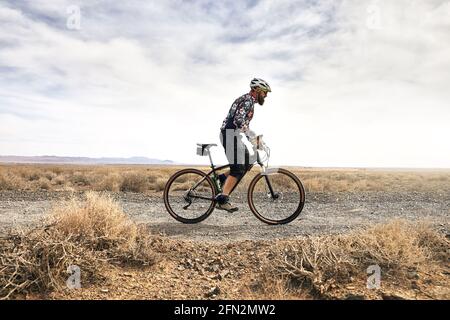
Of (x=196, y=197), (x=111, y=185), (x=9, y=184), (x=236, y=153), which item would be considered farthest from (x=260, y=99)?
(x=9, y=184)

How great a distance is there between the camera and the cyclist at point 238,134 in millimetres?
6875

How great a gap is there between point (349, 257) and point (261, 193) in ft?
7.12

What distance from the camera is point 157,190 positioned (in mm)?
18469

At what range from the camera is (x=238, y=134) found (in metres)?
6.90

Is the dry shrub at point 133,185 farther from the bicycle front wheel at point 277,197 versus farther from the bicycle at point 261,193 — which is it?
the bicycle front wheel at point 277,197

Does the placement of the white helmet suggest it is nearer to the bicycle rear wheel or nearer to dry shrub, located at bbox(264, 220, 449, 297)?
the bicycle rear wheel

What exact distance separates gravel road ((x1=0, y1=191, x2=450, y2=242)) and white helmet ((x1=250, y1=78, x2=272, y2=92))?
2556mm

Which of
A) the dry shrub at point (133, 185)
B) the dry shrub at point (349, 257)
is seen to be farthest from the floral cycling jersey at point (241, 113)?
the dry shrub at point (133, 185)

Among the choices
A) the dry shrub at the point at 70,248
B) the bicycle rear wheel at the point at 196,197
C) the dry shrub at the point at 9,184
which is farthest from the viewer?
the dry shrub at the point at 9,184

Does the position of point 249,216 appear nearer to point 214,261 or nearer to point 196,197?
point 196,197

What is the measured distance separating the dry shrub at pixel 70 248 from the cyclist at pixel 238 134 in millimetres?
1959

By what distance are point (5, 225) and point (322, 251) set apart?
18.5ft
